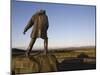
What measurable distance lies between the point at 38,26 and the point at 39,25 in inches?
0.7

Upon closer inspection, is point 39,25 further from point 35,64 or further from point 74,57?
point 74,57

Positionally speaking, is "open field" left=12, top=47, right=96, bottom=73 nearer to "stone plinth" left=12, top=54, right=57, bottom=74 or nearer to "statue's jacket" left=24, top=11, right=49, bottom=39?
"stone plinth" left=12, top=54, right=57, bottom=74

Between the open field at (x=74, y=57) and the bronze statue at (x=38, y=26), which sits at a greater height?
the bronze statue at (x=38, y=26)

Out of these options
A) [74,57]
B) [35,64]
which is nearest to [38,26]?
[35,64]

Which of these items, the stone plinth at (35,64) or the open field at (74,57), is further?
the open field at (74,57)

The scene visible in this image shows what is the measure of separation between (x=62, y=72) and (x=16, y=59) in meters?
0.57

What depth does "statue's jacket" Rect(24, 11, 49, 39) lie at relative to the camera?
2408mm

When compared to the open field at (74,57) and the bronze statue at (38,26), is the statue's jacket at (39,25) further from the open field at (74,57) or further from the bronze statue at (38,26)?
the open field at (74,57)

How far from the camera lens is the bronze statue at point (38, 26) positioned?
2400 mm

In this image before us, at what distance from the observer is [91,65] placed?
265 centimetres

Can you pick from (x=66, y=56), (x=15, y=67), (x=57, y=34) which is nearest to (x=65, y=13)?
(x=57, y=34)

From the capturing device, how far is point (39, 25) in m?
2.44

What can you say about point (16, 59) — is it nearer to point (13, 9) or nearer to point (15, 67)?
point (15, 67)

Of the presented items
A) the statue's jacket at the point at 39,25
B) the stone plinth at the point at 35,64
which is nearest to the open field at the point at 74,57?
the stone plinth at the point at 35,64
